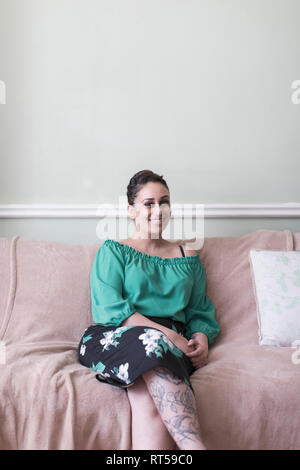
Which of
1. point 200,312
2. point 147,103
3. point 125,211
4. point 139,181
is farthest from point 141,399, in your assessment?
point 147,103

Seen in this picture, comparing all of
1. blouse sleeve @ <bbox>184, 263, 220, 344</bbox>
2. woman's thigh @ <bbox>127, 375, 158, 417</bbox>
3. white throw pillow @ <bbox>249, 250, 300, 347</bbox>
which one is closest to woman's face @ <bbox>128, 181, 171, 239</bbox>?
blouse sleeve @ <bbox>184, 263, 220, 344</bbox>

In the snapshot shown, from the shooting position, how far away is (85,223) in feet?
7.36

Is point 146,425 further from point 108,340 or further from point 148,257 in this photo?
point 148,257

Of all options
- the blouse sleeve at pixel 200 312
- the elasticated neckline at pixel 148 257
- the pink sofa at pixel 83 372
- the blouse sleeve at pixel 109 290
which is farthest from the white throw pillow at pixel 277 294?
the blouse sleeve at pixel 109 290

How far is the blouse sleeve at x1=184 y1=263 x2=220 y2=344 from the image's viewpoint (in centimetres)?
173

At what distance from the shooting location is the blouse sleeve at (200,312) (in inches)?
68.0

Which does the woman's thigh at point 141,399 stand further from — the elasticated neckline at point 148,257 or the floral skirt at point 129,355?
the elasticated neckline at point 148,257

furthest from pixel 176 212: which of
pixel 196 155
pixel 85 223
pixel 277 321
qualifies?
pixel 277 321

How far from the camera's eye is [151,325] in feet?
5.04

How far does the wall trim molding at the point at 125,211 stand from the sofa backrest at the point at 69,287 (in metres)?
0.27

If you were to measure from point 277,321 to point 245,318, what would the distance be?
16cm

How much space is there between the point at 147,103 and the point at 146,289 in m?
1.04

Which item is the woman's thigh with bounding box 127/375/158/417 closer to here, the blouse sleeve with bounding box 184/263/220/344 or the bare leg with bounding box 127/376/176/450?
the bare leg with bounding box 127/376/176/450

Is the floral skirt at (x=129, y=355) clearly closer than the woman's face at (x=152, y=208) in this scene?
Yes
